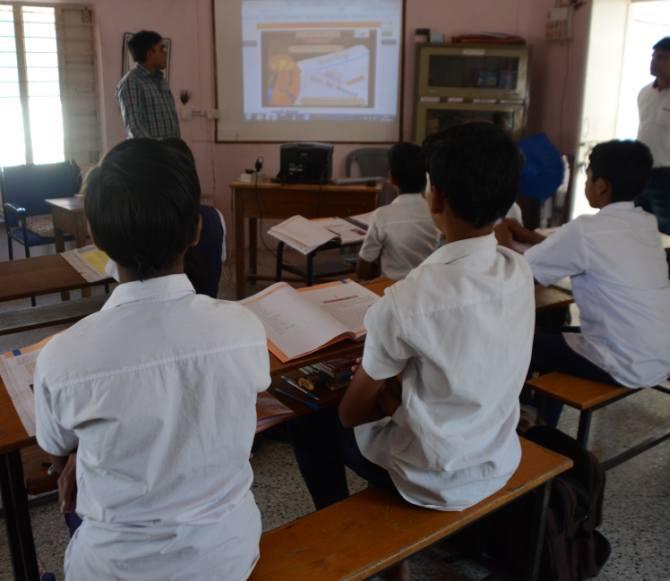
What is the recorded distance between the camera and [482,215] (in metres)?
1.24

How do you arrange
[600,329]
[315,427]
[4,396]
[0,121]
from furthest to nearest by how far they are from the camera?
[0,121] < [600,329] < [315,427] < [4,396]

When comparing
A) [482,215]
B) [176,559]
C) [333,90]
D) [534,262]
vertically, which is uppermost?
[333,90]

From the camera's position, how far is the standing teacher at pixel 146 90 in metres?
4.30

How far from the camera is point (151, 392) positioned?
0.96 metres

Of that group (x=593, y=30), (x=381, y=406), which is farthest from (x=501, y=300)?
(x=593, y=30)

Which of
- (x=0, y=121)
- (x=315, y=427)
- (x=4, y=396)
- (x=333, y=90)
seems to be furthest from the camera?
(x=333, y=90)

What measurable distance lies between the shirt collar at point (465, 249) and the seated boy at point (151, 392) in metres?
0.39

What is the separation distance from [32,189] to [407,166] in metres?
2.96

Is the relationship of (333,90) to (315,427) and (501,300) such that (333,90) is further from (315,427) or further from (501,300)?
(501,300)

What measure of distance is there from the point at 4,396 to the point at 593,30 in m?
4.82

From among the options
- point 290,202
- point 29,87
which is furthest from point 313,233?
point 29,87

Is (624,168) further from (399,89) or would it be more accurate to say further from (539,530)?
(399,89)

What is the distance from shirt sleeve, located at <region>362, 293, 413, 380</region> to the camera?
119cm

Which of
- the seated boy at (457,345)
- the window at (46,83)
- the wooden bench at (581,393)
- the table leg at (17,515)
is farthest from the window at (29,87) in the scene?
the seated boy at (457,345)
